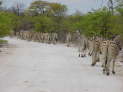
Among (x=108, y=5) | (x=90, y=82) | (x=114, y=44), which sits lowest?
(x=90, y=82)

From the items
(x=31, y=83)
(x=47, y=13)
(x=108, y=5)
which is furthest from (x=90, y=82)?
(x=47, y=13)

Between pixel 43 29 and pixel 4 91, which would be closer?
pixel 4 91

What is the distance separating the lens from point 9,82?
10992mm

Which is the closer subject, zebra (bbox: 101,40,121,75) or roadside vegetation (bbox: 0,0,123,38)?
zebra (bbox: 101,40,121,75)

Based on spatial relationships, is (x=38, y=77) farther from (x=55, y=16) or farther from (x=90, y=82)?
(x=55, y=16)

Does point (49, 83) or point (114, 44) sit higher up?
point (114, 44)

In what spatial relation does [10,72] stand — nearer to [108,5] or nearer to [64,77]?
[64,77]

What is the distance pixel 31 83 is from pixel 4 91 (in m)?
1.42

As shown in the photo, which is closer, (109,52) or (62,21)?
(109,52)

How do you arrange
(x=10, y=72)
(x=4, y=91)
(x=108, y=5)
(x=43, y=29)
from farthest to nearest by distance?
(x=43, y=29) → (x=108, y=5) → (x=10, y=72) → (x=4, y=91)

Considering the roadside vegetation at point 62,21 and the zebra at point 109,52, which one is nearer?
the zebra at point 109,52

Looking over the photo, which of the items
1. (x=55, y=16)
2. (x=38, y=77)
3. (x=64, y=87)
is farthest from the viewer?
(x=55, y=16)

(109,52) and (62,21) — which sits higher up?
(62,21)

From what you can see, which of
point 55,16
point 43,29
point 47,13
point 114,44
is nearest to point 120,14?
point 114,44
